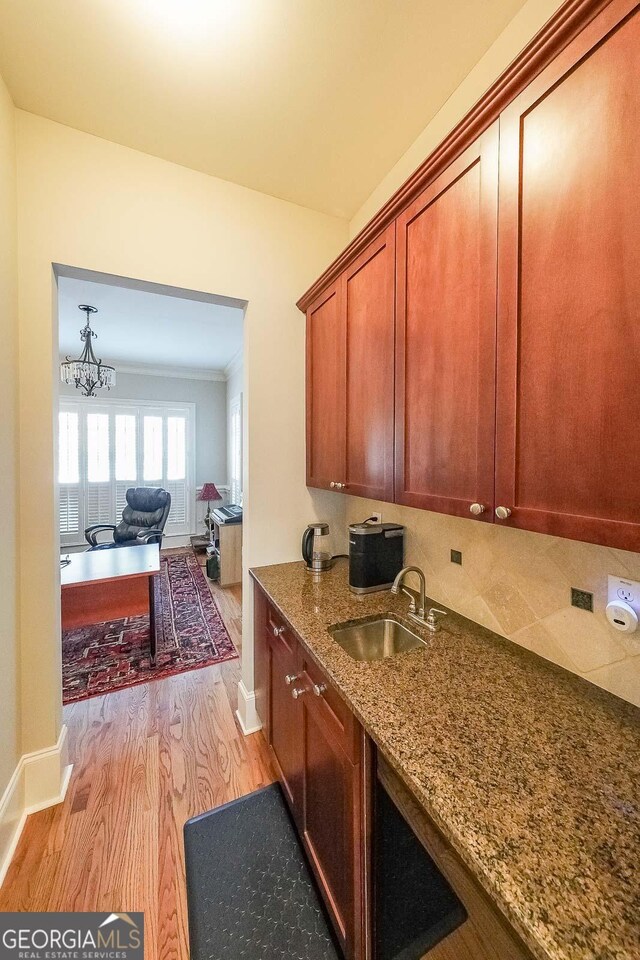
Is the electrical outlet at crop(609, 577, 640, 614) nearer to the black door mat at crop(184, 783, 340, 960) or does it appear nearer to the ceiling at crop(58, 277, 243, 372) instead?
the black door mat at crop(184, 783, 340, 960)

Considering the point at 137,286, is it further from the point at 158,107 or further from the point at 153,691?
the point at 153,691

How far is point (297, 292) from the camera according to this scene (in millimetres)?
2082

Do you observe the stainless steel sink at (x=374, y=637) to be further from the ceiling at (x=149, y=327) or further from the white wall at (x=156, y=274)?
the ceiling at (x=149, y=327)

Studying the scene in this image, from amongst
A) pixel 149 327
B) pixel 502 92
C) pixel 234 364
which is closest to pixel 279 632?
pixel 502 92

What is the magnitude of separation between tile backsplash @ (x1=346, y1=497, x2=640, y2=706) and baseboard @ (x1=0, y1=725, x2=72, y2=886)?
1.87 meters

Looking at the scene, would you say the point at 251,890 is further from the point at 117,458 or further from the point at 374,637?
the point at 117,458

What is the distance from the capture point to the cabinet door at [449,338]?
96cm

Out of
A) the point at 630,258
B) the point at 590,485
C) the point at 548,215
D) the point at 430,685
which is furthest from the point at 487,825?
the point at 548,215

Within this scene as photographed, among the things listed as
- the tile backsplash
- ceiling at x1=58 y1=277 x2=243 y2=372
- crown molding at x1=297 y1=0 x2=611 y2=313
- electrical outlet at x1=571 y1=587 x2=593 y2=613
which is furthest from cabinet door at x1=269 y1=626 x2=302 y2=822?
ceiling at x1=58 y1=277 x2=243 y2=372

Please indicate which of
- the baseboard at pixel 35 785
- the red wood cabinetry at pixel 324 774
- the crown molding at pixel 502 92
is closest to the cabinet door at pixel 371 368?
the crown molding at pixel 502 92

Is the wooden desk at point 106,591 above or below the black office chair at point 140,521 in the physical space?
below

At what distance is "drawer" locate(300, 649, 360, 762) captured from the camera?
3.13 feet

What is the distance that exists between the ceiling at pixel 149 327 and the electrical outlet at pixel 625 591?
8.71 feet

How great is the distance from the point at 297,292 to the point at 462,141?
3.94 feet
